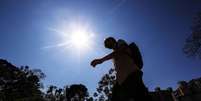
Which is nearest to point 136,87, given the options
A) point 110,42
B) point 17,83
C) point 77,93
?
point 110,42

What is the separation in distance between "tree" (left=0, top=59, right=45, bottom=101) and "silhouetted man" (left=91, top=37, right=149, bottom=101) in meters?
45.4

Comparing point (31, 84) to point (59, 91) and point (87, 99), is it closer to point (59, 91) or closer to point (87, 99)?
point (59, 91)

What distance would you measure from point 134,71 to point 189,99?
17033 millimetres

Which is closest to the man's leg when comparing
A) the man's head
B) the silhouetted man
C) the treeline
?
the silhouetted man

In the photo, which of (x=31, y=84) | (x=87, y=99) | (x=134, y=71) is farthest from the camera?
(x=87, y=99)

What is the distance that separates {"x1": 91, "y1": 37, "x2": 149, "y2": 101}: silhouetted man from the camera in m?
3.30

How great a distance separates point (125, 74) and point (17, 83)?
52.3m

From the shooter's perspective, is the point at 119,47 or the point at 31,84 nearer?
the point at 119,47

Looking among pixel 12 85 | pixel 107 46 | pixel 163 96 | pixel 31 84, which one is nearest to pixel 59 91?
pixel 31 84

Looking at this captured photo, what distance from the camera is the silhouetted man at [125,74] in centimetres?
330

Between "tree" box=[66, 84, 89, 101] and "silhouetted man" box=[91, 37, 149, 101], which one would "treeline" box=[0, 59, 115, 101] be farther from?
"silhouetted man" box=[91, 37, 149, 101]

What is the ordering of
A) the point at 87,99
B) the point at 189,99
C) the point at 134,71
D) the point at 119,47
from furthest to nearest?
the point at 87,99, the point at 189,99, the point at 119,47, the point at 134,71

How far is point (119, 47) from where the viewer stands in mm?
3771

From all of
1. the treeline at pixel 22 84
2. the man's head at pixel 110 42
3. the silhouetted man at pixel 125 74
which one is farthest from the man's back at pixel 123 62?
the treeline at pixel 22 84
